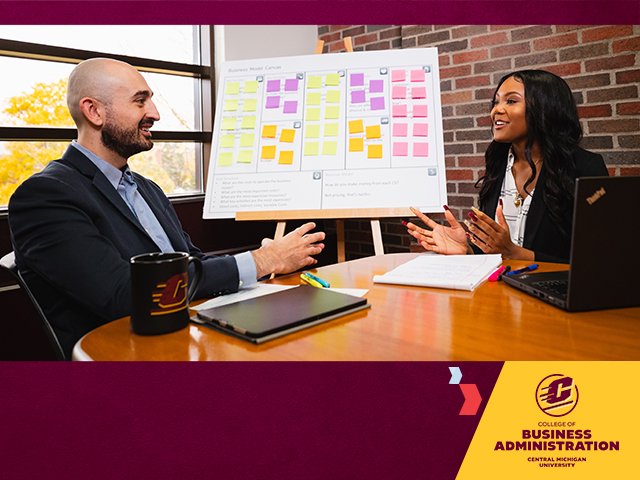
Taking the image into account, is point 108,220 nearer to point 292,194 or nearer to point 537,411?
point 537,411

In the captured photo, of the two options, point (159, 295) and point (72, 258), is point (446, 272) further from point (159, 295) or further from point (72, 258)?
point (72, 258)

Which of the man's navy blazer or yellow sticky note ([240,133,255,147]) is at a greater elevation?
yellow sticky note ([240,133,255,147])

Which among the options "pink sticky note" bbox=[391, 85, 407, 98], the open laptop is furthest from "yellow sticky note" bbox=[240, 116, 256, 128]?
the open laptop

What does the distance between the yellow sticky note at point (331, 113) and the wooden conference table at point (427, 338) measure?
1.62 metres

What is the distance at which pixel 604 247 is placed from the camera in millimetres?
909

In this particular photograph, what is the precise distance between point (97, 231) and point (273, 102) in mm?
1601

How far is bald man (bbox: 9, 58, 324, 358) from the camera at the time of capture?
3.62 feet

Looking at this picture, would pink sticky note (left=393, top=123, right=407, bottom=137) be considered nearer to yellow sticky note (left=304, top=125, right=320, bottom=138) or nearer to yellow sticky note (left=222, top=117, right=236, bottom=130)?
yellow sticky note (left=304, top=125, right=320, bottom=138)

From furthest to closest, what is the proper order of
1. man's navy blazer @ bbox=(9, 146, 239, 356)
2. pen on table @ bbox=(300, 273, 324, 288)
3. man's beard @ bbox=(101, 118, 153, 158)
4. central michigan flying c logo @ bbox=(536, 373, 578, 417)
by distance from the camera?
man's beard @ bbox=(101, 118, 153, 158)
pen on table @ bbox=(300, 273, 324, 288)
man's navy blazer @ bbox=(9, 146, 239, 356)
central michigan flying c logo @ bbox=(536, 373, 578, 417)

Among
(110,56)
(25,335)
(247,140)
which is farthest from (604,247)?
(110,56)

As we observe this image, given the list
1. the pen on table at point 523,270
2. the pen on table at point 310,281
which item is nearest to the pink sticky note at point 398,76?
the pen on table at point 523,270

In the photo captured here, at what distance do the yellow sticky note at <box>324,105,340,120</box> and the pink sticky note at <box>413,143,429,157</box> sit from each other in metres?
0.40

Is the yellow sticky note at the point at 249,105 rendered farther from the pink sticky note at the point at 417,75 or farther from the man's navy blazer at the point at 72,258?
the man's navy blazer at the point at 72,258

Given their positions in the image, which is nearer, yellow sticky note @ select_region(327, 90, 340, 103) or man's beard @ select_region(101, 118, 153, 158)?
man's beard @ select_region(101, 118, 153, 158)
